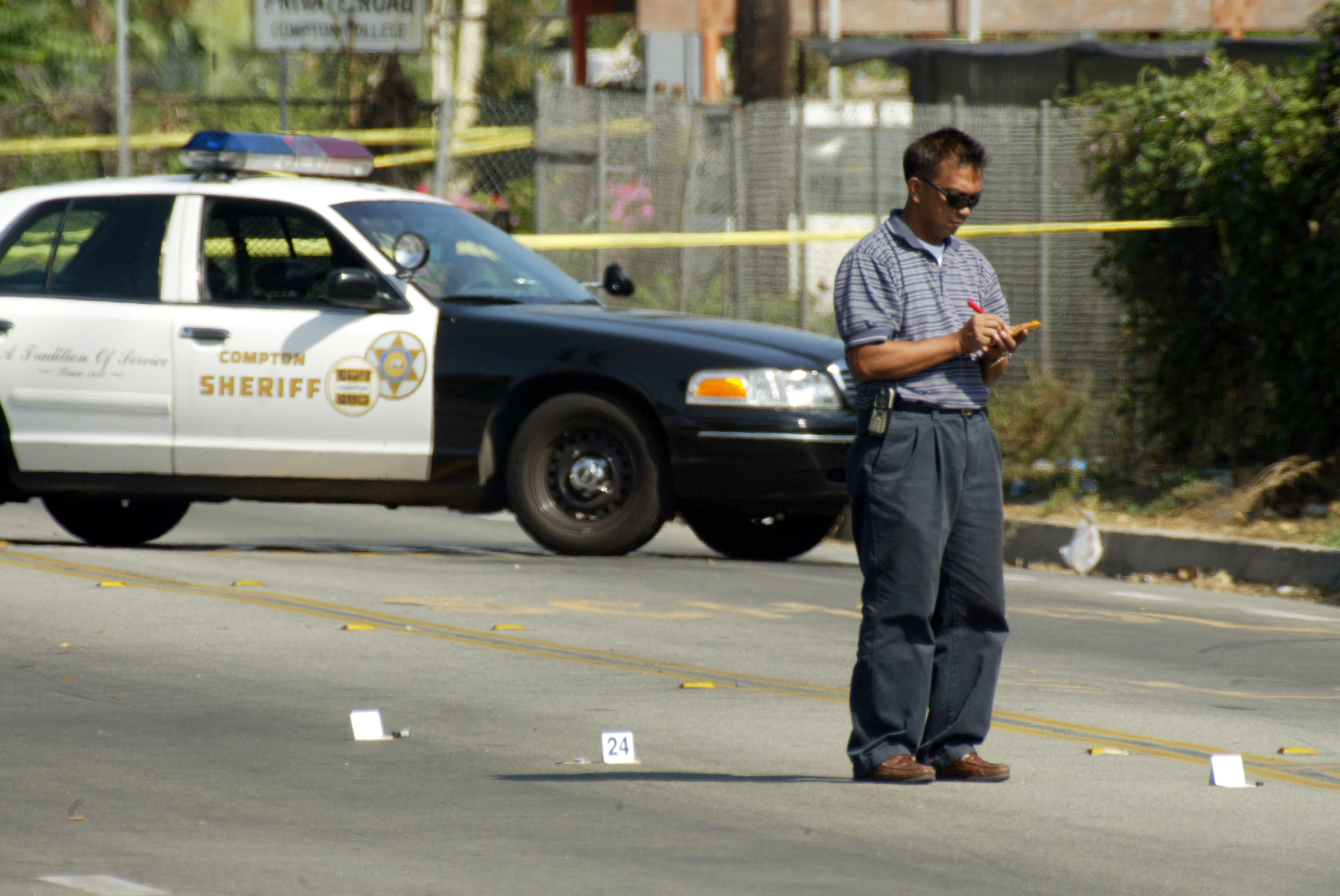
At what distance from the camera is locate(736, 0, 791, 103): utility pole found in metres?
16.8

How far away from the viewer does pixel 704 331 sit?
9898 millimetres

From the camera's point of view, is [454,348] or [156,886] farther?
[454,348]

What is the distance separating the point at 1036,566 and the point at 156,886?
7544 millimetres

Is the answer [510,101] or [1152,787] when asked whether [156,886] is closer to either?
[1152,787]

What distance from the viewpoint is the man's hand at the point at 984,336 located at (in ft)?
16.3

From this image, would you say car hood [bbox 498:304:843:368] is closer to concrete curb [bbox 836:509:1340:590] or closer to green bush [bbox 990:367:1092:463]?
concrete curb [bbox 836:509:1340:590]

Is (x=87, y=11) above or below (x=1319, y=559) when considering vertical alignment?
above

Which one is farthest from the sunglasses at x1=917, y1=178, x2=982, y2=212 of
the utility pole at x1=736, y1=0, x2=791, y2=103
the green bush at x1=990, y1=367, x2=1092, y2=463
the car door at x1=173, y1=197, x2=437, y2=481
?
the utility pole at x1=736, y1=0, x2=791, y2=103

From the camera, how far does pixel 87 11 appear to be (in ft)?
120

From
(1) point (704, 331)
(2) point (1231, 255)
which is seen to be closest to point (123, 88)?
(1) point (704, 331)

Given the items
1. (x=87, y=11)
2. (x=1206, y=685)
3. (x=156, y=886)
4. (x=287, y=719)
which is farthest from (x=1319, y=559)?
(x=87, y=11)

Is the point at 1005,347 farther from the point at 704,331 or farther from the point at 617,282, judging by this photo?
the point at 617,282

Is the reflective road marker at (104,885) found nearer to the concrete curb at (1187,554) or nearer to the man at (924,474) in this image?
the man at (924,474)

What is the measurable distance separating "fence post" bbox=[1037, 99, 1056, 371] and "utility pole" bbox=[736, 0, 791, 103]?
3.14 meters
